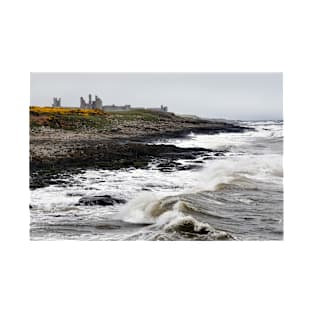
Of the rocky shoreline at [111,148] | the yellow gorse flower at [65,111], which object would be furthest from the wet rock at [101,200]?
the yellow gorse flower at [65,111]

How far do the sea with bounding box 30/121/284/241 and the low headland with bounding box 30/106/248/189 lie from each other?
8cm

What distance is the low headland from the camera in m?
5.16

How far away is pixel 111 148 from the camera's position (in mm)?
5199

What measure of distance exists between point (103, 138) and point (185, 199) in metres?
0.84

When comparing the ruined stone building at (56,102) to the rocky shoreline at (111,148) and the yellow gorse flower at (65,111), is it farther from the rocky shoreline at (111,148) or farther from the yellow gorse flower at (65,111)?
the rocky shoreline at (111,148)

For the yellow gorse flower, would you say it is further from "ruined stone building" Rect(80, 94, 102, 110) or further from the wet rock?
the wet rock

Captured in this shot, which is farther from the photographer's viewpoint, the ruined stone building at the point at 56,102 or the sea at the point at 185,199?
the ruined stone building at the point at 56,102

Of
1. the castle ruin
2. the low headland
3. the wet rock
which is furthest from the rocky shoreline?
the wet rock

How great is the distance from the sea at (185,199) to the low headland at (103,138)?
0.08 meters

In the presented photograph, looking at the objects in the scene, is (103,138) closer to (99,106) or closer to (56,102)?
(99,106)

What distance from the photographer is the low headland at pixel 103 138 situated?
5160mm

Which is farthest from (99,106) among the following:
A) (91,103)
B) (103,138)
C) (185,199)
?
(185,199)
